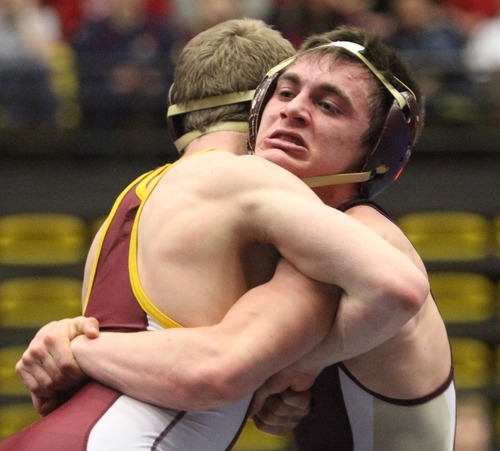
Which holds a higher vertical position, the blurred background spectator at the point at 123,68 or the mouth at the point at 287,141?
the mouth at the point at 287,141

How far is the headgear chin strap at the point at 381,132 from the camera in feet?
12.1

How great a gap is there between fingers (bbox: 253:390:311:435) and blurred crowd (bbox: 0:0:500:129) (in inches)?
174

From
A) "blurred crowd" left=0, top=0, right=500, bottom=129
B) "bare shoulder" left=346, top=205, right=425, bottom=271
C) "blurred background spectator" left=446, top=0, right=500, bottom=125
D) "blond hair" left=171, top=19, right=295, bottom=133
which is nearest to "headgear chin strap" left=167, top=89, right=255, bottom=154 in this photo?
"blond hair" left=171, top=19, right=295, bottom=133

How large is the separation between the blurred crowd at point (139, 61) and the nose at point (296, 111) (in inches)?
169

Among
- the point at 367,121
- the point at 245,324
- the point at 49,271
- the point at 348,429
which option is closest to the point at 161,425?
the point at 245,324

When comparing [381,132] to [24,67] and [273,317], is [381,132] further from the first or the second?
[24,67]

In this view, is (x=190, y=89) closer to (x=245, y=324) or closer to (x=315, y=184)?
(x=315, y=184)

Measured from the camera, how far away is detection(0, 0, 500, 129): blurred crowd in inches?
314

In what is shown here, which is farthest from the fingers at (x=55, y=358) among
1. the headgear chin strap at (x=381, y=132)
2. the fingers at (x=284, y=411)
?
the headgear chin strap at (x=381, y=132)

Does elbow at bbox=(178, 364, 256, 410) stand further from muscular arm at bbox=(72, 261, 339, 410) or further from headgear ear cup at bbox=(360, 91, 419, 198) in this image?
headgear ear cup at bbox=(360, 91, 419, 198)

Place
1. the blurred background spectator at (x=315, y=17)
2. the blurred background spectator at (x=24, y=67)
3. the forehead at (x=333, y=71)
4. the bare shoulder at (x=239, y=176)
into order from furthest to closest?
the blurred background spectator at (x=24, y=67) → the blurred background spectator at (x=315, y=17) → the forehead at (x=333, y=71) → the bare shoulder at (x=239, y=176)

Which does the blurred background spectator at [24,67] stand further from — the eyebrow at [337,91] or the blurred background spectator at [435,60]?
the eyebrow at [337,91]

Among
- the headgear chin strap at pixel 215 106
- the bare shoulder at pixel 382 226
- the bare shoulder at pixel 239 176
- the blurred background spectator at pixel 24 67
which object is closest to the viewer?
the bare shoulder at pixel 239 176

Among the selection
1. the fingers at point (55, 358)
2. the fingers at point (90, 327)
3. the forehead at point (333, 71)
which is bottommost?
the fingers at point (55, 358)
